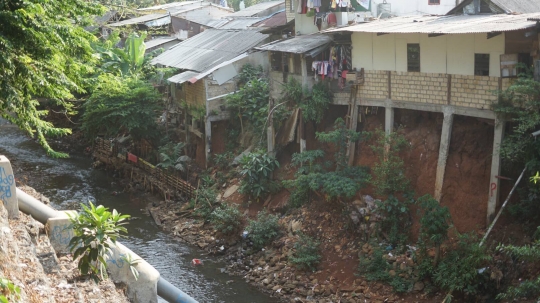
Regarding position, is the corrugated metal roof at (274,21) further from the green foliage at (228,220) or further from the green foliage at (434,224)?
the green foliage at (434,224)

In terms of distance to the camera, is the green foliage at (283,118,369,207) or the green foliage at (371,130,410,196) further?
the green foliage at (283,118,369,207)

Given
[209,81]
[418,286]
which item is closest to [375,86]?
[418,286]

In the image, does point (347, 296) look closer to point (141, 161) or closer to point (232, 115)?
point (232, 115)

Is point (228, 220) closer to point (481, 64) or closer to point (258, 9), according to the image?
point (481, 64)

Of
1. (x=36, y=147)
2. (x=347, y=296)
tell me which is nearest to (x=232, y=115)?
(x=347, y=296)

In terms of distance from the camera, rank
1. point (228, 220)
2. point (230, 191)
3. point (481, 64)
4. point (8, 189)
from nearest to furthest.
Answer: point (8, 189) < point (481, 64) < point (228, 220) < point (230, 191)

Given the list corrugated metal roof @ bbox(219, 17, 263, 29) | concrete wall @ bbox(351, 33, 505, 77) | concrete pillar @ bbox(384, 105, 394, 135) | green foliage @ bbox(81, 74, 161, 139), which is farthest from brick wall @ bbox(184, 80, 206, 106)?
concrete pillar @ bbox(384, 105, 394, 135)

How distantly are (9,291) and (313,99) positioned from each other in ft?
44.2

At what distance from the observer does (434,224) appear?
14.8m

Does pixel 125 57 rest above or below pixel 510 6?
below

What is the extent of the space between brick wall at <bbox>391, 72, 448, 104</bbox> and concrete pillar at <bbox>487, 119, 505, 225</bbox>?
182 centimetres

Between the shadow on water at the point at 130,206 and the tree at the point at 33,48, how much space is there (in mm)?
6791

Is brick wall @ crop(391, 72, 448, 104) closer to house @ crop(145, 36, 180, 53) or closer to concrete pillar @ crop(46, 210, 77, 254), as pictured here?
concrete pillar @ crop(46, 210, 77, 254)

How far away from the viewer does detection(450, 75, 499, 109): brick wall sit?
1573cm
